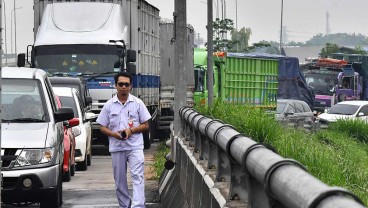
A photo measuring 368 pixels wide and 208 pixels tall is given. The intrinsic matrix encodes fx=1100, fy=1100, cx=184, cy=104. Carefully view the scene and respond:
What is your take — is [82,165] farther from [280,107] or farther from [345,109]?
[345,109]

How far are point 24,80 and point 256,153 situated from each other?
27.0 feet

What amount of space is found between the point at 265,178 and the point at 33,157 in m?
7.81

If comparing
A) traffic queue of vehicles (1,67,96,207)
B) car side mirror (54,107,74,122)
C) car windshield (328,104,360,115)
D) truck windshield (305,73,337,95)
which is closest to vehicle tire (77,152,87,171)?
traffic queue of vehicles (1,67,96,207)

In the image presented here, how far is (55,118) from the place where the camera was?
533 inches

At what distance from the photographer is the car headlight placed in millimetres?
12719

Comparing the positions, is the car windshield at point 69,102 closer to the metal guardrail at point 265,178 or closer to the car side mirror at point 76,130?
the car side mirror at point 76,130

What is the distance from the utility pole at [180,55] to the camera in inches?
673

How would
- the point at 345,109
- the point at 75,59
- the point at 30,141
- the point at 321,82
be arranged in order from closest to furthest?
1. the point at 30,141
2. the point at 75,59
3. the point at 345,109
4. the point at 321,82

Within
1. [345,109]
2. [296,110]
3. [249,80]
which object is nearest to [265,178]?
[296,110]

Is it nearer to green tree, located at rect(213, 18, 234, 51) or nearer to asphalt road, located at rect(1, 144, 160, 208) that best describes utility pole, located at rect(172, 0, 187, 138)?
asphalt road, located at rect(1, 144, 160, 208)

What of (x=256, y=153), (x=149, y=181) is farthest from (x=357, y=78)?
(x=256, y=153)

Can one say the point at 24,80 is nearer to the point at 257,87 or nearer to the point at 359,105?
the point at 257,87

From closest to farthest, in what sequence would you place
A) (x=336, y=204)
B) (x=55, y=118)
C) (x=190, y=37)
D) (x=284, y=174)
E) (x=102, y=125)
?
(x=336, y=204)
(x=284, y=174)
(x=102, y=125)
(x=55, y=118)
(x=190, y=37)

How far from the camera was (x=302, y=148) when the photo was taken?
33.9 ft
